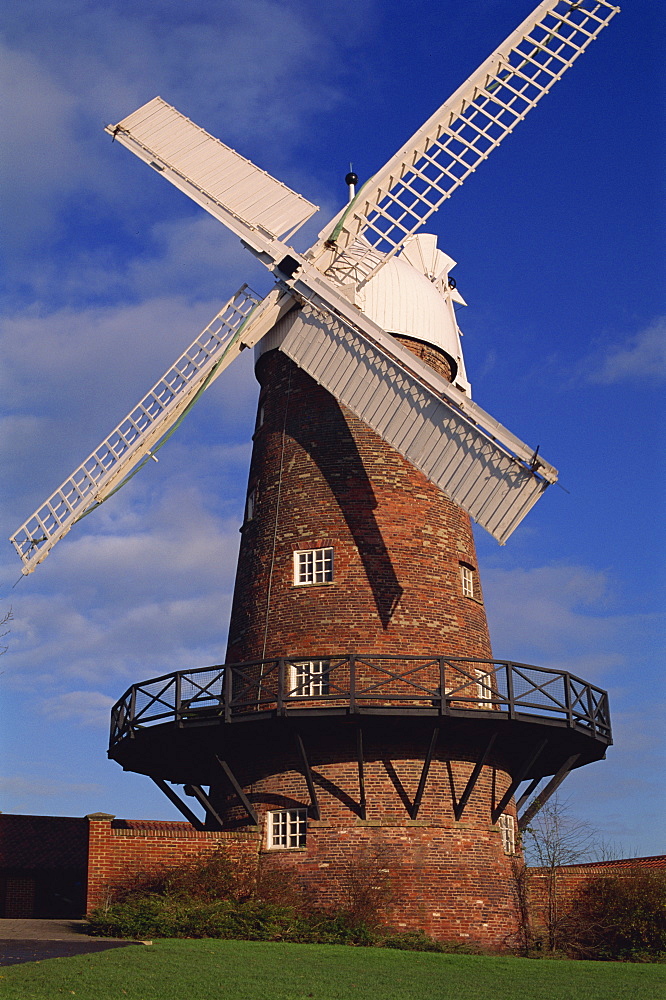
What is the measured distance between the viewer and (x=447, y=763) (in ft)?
67.8

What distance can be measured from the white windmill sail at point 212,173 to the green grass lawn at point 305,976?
45.5 ft

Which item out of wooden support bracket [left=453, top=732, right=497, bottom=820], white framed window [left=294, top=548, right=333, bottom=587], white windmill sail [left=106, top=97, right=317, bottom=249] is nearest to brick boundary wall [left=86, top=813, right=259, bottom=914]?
wooden support bracket [left=453, top=732, right=497, bottom=820]

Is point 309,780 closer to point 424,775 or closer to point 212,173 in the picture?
point 424,775

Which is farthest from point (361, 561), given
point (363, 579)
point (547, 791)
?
point (547, 791)

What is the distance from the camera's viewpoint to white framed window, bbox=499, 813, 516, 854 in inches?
845

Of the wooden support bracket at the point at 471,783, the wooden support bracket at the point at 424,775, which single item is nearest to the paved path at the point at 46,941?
the wooden support bracket at the point at 424,775

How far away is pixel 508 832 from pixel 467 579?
4.97 meters

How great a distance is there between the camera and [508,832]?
21828mm

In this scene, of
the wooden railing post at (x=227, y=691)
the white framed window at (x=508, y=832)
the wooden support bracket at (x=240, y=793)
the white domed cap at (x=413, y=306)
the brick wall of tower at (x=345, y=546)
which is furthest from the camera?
the white domed cap at (x=413, y=306)

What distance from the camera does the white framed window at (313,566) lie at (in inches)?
857

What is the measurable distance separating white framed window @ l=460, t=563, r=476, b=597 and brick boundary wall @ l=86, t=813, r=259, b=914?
653 cm

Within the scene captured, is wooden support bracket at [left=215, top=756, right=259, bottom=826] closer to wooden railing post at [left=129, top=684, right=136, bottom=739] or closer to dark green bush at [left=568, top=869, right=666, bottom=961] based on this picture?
wooden railing post at [left=129, top=684, right=136, bottom=739]

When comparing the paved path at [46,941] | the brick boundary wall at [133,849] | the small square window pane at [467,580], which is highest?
the small square window pane at [467,580]

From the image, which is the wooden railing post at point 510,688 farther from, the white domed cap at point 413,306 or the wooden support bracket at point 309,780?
the white domed cap at point 413,306
